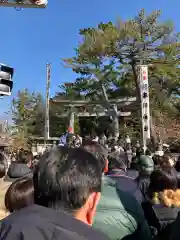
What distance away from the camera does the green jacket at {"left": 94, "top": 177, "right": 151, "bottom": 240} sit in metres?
1.79

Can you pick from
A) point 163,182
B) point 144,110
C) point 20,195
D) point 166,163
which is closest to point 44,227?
point 20,195

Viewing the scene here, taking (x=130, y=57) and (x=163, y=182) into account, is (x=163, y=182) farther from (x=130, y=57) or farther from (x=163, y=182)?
(x=130, y=57)

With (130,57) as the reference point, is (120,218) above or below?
below

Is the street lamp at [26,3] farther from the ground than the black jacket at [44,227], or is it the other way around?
the street lamp at [26,3]

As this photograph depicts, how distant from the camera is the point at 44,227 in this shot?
103cm

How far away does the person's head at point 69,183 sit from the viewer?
1.21 metres

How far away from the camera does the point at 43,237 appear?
101 centimetres

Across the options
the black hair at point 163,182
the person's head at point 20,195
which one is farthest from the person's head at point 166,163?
the person's head at point 20,195

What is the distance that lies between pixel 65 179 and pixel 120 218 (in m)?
0.71

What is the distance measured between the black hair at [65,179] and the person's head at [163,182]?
1.09 meters

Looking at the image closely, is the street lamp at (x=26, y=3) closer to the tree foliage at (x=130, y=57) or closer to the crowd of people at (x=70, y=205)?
the crowd of people at (x=70, y=205)

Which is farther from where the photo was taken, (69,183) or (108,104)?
(108,104)

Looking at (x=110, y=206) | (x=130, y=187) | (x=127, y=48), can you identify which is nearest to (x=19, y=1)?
(x=130, y=187)

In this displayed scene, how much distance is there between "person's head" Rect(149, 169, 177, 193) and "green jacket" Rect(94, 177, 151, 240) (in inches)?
18.0
